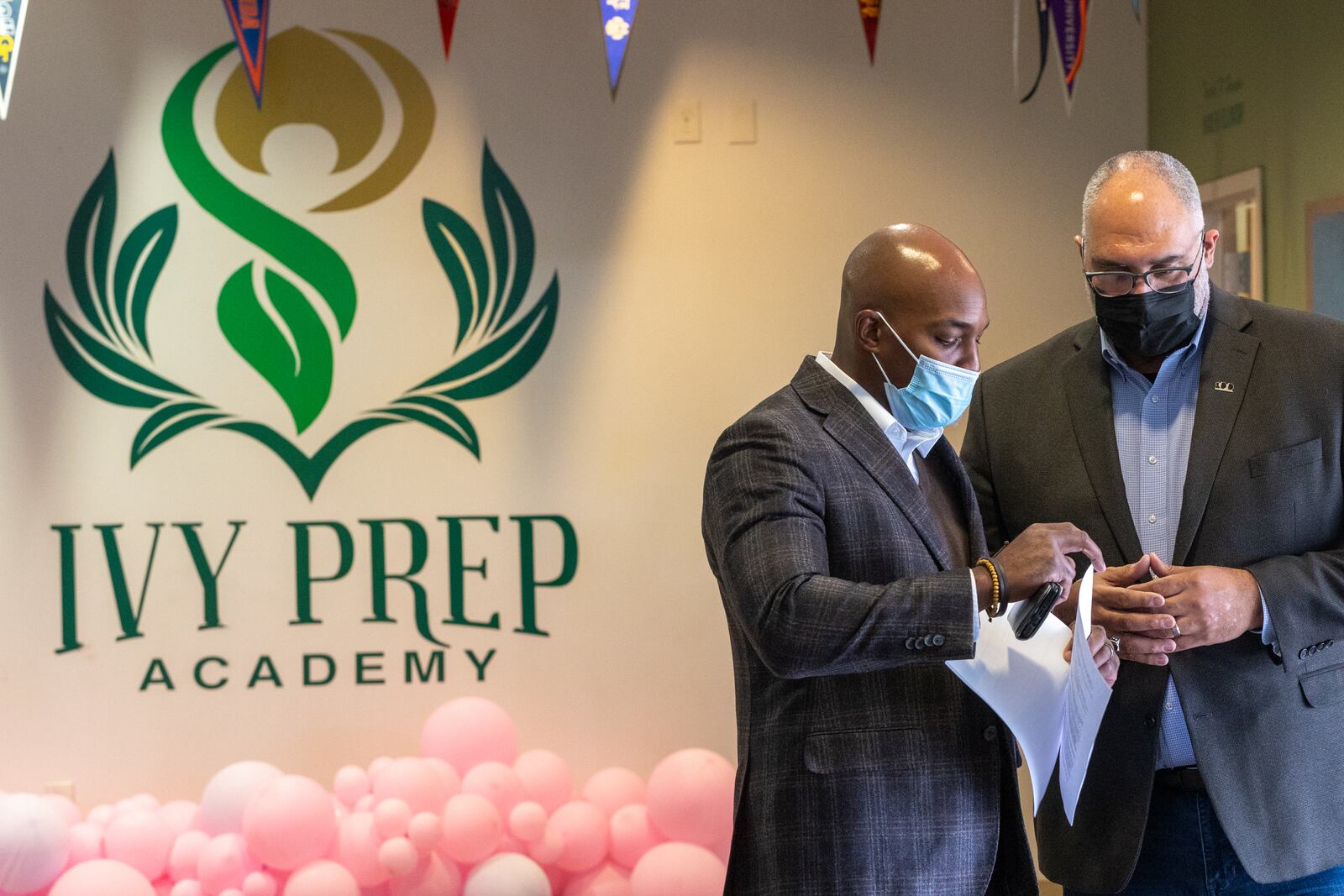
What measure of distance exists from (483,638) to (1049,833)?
2423 millimetres

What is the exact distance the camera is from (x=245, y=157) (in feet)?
13.6

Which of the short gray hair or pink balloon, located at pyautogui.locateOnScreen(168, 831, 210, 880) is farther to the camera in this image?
pink balloon, located at pyautogui.locateOnScreen(168, 831, 210, 880)

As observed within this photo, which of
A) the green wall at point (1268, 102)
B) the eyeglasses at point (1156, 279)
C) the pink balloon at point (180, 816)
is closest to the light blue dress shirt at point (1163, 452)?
the eyeglasses at point (1156, 279)

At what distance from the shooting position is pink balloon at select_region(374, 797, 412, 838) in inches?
134

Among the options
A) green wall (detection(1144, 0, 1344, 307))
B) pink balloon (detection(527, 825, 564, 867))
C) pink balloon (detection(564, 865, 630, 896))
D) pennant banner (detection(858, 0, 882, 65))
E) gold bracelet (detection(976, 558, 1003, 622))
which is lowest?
pink balloon (detection(564, 865, 630, 896))

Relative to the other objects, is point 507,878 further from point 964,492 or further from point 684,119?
point 684,119

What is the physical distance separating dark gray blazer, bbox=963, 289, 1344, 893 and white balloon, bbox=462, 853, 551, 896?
169 centimetres

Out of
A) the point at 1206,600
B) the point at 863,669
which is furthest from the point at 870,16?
the point at 863,669

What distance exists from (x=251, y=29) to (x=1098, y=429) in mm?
2954

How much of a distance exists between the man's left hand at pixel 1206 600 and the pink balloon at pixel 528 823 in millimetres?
2085

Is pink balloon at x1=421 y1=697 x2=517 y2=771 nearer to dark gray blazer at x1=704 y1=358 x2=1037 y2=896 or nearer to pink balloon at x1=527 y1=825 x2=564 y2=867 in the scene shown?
pink balloon at x1=527 y1=825 x2=564 y2=867

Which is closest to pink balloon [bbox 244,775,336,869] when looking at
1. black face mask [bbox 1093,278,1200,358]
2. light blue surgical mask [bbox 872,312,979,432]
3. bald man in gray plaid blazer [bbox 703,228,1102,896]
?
bald man in gray plaid blazer [bbox 703,228,1102,896]

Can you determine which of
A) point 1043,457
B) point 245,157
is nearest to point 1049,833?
point 1043,457

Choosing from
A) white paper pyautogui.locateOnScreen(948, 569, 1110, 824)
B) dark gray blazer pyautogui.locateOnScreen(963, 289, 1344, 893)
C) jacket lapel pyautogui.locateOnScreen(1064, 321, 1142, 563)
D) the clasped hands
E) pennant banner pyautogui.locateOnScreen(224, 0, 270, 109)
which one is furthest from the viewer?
pennant banner pyautogui.locateOnScreen(224, 0, 270, 109)
